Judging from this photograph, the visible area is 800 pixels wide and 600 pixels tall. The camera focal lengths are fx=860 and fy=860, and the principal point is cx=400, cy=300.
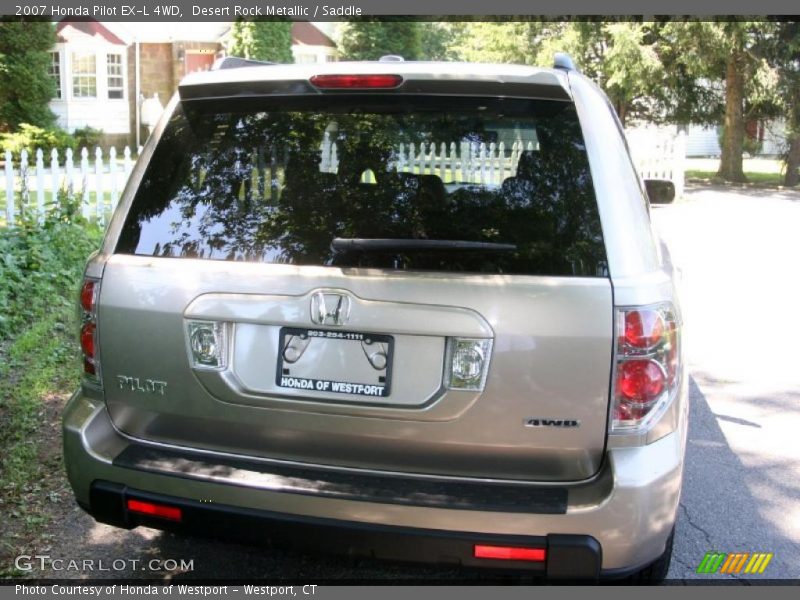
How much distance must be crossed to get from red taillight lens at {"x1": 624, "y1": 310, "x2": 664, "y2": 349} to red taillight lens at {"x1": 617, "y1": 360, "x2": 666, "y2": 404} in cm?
6

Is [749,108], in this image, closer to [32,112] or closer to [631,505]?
[32,112]

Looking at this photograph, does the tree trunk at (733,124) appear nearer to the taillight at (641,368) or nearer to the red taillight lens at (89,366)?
the taillight at (641,368)

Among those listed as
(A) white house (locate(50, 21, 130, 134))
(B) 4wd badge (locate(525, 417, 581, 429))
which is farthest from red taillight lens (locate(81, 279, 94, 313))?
(A) white house (locate(50, 21, 130, 134))

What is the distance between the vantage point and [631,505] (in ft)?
8.50

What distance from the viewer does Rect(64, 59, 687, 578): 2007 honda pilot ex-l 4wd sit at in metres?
2.60

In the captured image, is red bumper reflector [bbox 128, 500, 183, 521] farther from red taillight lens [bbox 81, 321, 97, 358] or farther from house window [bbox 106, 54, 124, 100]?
house window [bbox 106, 54, 124, 100]

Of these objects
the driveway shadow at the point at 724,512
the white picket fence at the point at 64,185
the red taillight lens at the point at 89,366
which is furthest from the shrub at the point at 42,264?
the driveway shadow at the point at 724,512

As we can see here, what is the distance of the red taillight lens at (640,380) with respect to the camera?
2.60 m

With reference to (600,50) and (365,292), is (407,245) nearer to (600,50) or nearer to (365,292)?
(365,292)

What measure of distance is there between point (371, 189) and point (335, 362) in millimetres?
630

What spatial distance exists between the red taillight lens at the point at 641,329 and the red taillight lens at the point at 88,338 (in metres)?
1.79

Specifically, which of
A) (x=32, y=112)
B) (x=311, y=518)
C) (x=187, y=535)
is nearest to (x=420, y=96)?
(x=311, y=518)

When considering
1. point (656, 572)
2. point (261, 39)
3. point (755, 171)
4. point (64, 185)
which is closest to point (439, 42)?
point (261, 39)

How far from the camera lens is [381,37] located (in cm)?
3469
